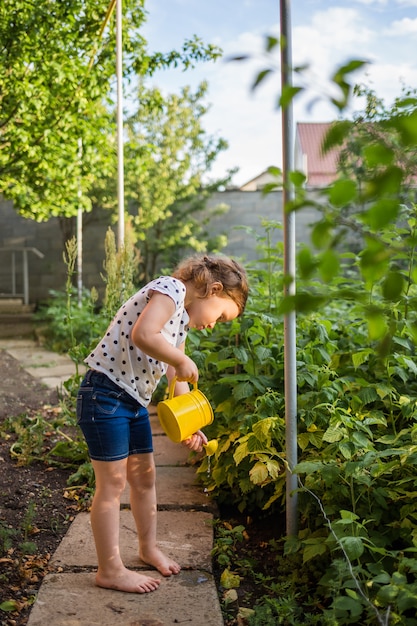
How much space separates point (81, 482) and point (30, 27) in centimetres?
404

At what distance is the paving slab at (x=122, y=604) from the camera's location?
1802 millimetres

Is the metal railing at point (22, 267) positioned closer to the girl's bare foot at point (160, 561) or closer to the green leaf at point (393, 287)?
the girl's bare foot at point (160, 561)

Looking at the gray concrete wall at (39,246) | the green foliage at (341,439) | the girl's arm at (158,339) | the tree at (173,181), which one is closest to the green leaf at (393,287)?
the green foliage at (341,439)

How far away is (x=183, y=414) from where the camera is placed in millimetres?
1988

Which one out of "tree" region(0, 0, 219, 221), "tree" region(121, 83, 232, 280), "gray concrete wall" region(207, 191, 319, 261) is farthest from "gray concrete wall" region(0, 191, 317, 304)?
"tree" region(0, 0, 219, 221)

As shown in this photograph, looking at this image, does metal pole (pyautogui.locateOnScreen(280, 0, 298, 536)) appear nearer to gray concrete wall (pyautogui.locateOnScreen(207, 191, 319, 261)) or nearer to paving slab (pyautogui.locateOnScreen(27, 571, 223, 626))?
paving slab (pyautogui.locateOnScreen(27, 571, 223, 626))

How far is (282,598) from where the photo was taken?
74.5 inches

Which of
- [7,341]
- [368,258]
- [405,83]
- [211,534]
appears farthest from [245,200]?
[368,258]

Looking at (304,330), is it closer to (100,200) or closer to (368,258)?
(368,258)

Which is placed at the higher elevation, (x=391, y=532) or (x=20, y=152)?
(x=20, y=152)

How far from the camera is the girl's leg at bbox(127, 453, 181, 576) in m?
2.12

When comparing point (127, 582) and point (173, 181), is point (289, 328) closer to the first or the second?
point (127, 582)

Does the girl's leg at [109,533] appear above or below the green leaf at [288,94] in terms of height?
below

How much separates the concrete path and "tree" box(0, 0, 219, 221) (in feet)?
11.8
